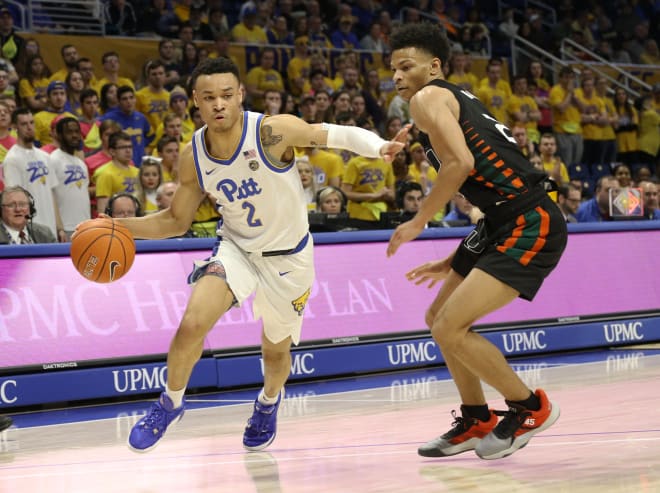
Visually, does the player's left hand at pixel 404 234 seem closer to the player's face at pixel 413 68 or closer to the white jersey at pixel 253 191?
the player's face at pixel 413 68

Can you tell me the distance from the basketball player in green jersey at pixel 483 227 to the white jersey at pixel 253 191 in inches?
35.1

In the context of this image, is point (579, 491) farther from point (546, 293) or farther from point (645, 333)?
point (645, 333)

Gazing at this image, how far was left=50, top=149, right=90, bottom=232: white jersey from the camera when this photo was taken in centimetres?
1073

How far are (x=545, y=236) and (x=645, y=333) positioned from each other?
617 centimetres

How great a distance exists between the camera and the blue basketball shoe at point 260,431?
6086 millimetres

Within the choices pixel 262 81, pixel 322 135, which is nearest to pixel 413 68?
pixel 322 135

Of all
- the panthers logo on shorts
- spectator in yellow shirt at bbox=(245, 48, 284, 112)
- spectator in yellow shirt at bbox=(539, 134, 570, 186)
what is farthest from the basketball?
spectator in yellow shirt at bbox=(245, 48, 284, 112)

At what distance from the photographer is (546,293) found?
412 inches

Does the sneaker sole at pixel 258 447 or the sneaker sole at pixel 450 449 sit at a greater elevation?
the sneaker sole at pixel 450 449

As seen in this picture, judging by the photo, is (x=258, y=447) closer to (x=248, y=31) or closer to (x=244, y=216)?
(x=244, y=216)

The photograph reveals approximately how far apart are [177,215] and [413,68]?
63.2 inches

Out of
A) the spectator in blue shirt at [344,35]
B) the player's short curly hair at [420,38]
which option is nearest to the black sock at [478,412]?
the player's short curly hair at [420,38]

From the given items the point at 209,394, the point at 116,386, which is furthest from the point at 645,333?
the point at 116,386

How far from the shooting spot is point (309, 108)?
13.6 m
